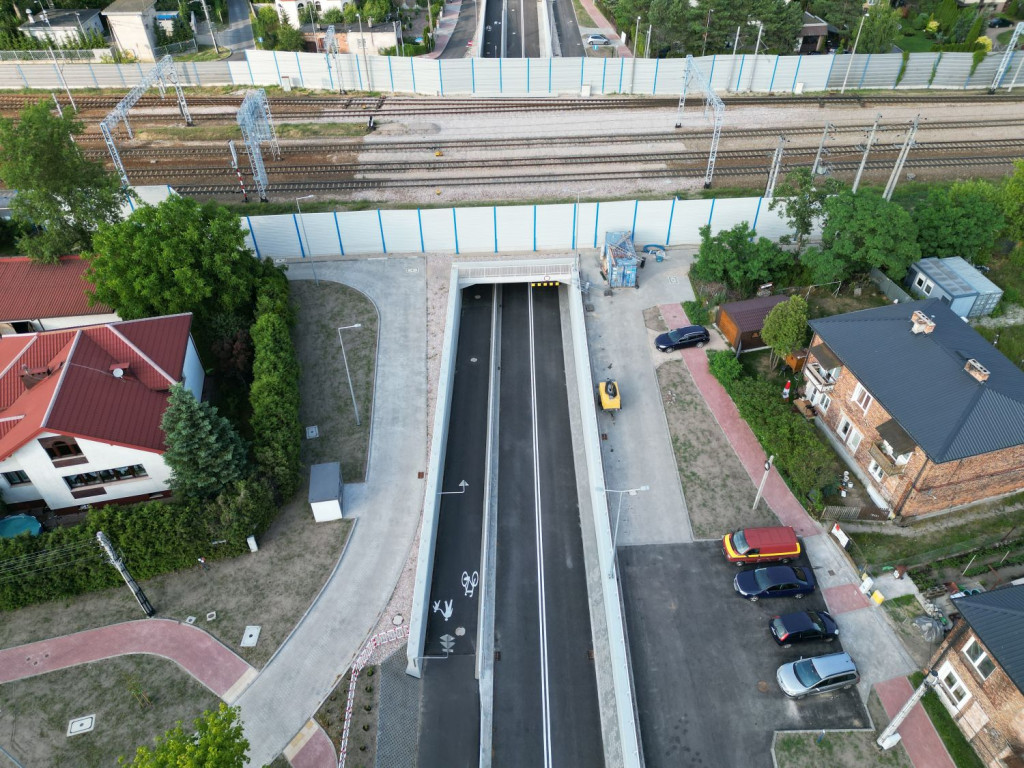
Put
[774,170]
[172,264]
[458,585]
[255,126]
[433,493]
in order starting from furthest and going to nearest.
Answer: [255,126]
[774,170]
[172,264]
[433,493]
[458,585]

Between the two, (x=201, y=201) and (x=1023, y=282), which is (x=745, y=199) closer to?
(x=1023, y=282)

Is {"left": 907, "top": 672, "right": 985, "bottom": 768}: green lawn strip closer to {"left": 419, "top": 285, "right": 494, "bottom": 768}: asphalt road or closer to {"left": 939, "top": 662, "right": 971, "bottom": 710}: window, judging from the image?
{"left": 939, "top": 662, "right": 971, "bottom": 710}: window

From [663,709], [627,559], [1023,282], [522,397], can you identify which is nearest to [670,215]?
[522,397]

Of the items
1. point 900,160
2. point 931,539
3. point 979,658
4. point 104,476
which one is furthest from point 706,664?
point 900,160

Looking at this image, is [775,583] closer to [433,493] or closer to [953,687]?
[953,687]

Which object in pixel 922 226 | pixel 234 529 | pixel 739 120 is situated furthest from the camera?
pixel 739 120

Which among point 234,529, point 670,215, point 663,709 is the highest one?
point 670,215

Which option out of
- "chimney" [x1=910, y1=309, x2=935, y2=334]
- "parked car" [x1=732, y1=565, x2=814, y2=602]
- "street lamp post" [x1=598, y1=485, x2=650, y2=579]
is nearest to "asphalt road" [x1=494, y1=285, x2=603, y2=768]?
"street lamp post" [x1=598, y1=485, x2=650, y2=579]
